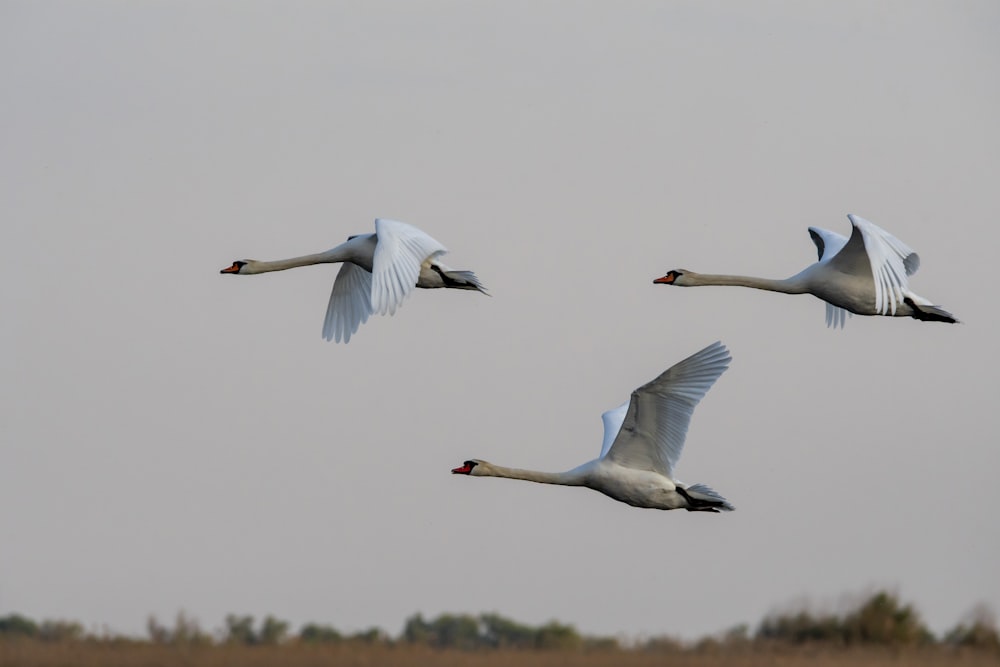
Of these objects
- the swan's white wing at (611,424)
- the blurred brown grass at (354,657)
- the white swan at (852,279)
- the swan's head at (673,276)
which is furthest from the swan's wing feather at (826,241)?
the blurred brown grass at (354,657)

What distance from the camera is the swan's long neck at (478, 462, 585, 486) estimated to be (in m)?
18.1

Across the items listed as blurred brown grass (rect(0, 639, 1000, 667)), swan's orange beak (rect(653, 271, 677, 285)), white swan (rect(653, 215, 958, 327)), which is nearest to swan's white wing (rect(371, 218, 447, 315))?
swan's orange beak (rect(653, 271, 677, 285))

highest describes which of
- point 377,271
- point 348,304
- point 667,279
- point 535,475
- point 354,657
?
point 667,279

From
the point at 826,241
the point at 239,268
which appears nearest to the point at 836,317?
the point at 826,241

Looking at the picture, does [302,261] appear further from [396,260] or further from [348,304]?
[396,260]

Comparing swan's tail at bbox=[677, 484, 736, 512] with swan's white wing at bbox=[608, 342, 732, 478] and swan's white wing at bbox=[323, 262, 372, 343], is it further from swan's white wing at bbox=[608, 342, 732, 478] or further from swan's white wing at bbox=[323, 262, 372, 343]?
swan's white wing at bbox=[323, 262, 372, 343]

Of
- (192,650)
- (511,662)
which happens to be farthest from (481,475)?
(192,650)

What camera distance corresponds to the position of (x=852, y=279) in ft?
63.1

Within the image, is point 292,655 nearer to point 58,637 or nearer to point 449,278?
point 58,637

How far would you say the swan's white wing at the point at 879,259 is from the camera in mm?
17422

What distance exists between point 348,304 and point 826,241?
15.6ft

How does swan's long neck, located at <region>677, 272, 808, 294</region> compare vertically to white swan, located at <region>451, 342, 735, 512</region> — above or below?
above

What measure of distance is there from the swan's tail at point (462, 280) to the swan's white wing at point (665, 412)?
9.12ft

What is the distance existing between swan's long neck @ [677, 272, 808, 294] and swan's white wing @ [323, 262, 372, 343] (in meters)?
3.24
